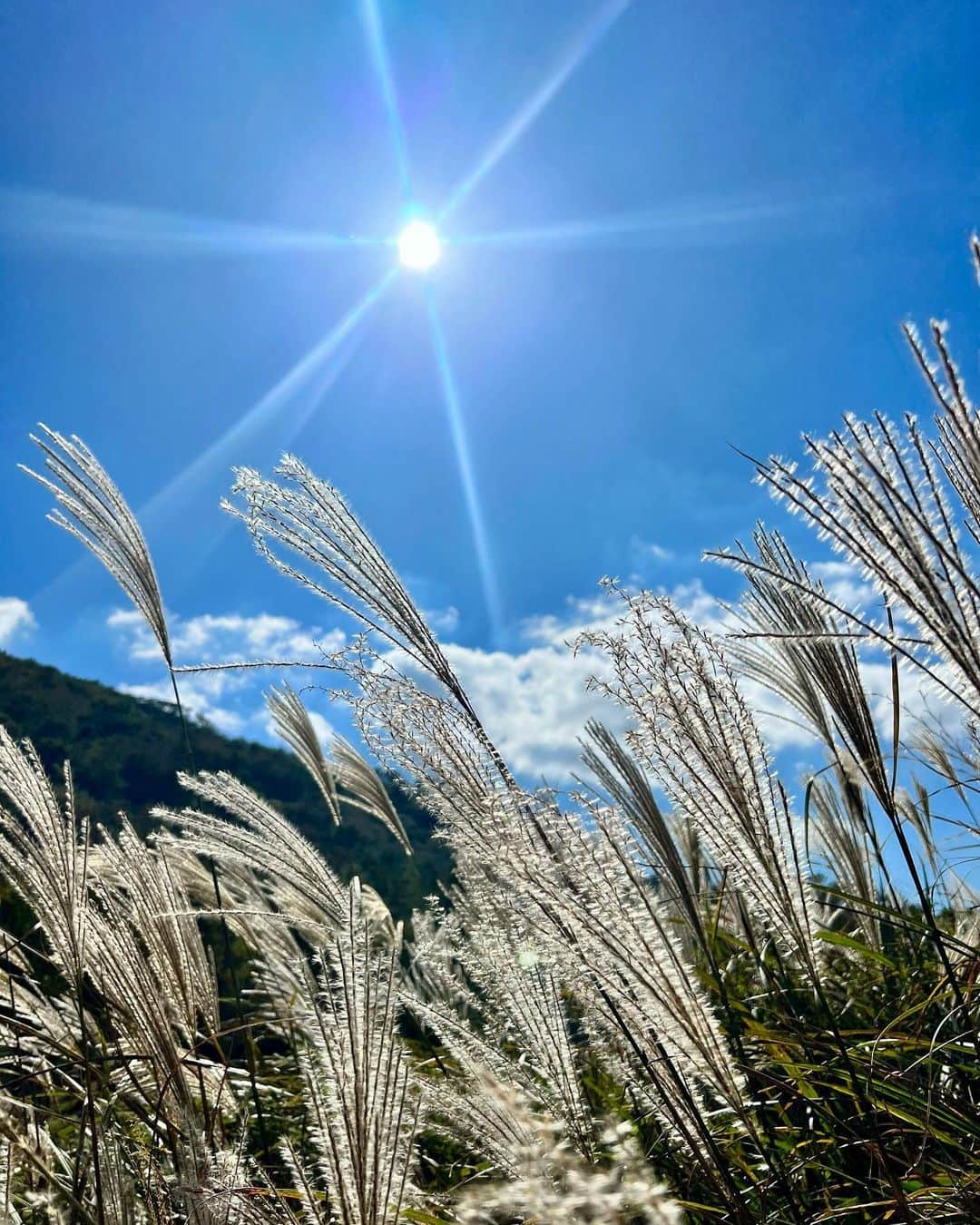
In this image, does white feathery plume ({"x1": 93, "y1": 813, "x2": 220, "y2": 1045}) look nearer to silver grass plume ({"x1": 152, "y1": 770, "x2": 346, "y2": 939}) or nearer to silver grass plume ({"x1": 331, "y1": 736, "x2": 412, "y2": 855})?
silver grass plume ({"x1": 152, "y1": 770, "x2": 346, "y2": 939})

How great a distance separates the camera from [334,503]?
169 cm

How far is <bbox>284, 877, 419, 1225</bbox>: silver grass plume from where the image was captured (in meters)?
1.12

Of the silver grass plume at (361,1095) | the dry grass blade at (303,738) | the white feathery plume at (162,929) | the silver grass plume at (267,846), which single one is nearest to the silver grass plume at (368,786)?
the dry grass blade at (303,738)

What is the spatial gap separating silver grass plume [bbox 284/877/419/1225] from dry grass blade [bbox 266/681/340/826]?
321cm

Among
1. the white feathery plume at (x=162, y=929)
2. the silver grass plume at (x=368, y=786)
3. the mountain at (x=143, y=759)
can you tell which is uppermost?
the mountain at (x=143, y=759)

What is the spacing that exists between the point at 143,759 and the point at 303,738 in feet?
70.3

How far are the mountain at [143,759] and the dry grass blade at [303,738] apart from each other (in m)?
13.0

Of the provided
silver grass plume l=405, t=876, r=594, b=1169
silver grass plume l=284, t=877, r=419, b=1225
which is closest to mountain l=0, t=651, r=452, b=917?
silver grass plume l=405, t=876, r=594, b=1169

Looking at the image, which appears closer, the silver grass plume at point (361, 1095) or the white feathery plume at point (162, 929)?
the silver grass plume at point (361, 1095)

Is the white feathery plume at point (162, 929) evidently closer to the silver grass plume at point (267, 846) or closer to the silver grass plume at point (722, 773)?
the silver grass plume at point (267, 846)

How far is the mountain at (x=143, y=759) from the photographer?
19995mm

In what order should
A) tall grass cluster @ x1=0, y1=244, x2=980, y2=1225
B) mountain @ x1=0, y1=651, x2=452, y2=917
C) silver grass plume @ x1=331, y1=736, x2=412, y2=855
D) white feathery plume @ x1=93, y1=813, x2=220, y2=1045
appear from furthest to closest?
mountain @ x1=0, y1=651, x2=452, y2=917
silver grass plume @ x1=331, y1=736, x2=412, y2=855
white feathery plume @ x1=93, y1=813, x2=220, y2=1045
tall grass cluster @ x1=0, y1=244, x2=980, y2=1225

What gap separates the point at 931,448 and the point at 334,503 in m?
1.13

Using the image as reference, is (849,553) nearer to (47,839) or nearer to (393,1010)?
(393,1010)
